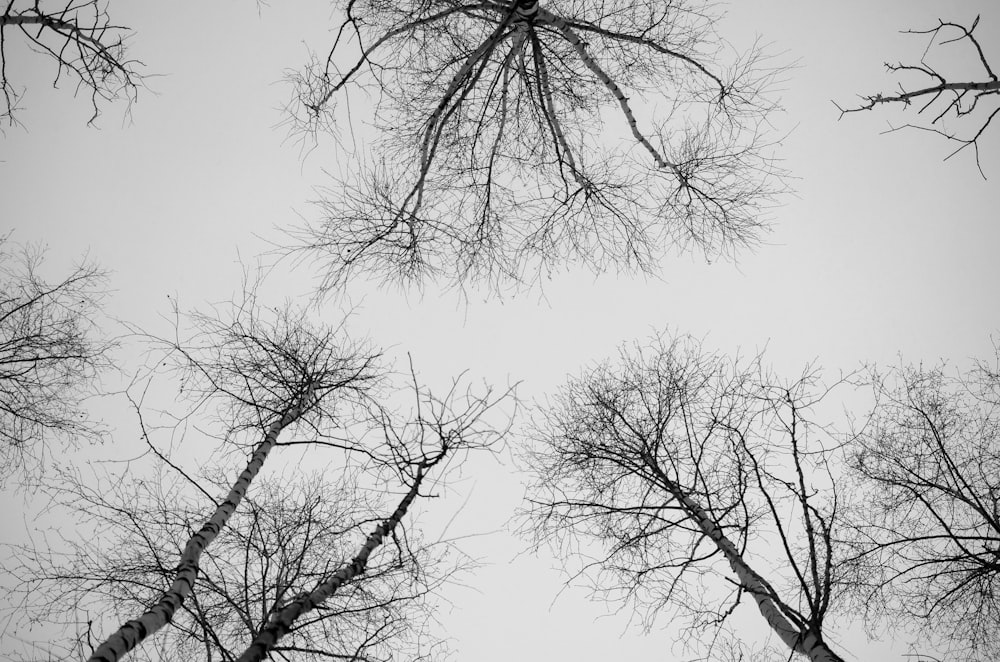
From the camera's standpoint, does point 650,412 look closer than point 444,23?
No

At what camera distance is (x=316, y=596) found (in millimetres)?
2770

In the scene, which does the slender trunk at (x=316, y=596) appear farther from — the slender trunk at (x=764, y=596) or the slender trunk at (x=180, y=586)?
the slender trunk at (x=764, y=596)

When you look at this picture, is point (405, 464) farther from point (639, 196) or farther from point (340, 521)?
point (639, 196)

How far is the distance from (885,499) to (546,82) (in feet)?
21.1

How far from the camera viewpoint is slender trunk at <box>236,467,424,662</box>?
252 cm

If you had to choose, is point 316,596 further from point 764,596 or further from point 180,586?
point 764,596

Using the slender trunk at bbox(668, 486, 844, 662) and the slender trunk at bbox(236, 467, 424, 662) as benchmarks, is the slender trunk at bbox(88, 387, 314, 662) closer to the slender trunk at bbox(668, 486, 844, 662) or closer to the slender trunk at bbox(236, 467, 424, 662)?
the slender trunk at bbox(236, 467, 424, 662)

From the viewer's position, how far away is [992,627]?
5.48 metres

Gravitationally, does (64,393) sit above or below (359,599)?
above

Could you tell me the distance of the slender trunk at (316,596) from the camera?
8.26 feet

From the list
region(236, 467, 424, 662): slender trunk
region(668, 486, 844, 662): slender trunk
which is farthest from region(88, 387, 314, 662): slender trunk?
region(668, 486, 844, 662): slender trunk

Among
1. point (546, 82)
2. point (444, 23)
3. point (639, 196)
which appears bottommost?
point (639, 196)

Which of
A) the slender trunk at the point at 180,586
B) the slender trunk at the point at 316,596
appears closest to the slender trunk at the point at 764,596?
the slender trunk at the point at 316,596

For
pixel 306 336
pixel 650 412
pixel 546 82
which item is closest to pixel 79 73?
pixel 306 336
